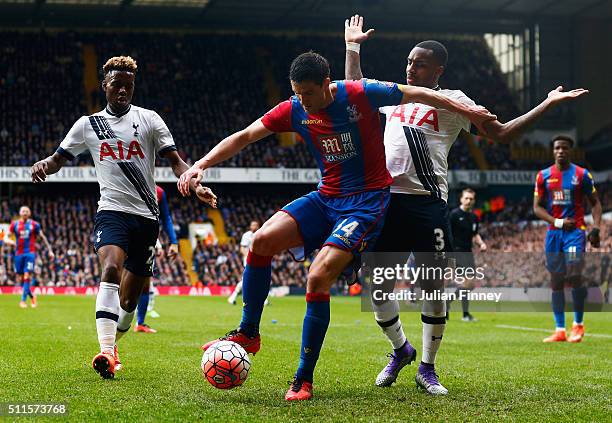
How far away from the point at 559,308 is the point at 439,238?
231 inches

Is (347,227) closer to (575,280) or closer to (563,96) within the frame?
(563,96)

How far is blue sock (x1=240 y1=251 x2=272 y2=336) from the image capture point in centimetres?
572

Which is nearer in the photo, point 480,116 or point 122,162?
point 480,116

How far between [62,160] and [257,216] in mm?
33344

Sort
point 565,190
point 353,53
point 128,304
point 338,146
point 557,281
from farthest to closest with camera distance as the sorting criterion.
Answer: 1. point 557,281
2. point 565,190
3. point 128,304
4. point 353,53
5. point 338,146

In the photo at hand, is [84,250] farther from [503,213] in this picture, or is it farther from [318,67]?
[318,67]

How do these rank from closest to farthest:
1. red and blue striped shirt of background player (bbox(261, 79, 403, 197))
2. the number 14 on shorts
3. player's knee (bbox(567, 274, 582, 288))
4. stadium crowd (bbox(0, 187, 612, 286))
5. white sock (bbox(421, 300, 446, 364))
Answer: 1. the number 14 on shorts
2. red and blue striped shirt of background player (bbox(261, 79, 403, 197))
3. white sock (bbox(421, 300, 446, 364))
4. player's knee (bbox(567, 274, 582, 288))
5. stadium crowd (bbox(0, 187, 612, 286))

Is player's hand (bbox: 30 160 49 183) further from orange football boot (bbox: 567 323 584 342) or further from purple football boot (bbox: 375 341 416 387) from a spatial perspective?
orange football boot (bbox: 567 323 584 342)

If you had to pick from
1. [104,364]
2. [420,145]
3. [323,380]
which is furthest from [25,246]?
[420,145]

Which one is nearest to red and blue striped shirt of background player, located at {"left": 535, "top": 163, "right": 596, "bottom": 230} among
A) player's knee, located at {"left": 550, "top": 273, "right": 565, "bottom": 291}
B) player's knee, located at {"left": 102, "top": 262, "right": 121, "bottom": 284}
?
player's knee, located at {"left": 550, "top": 273, "right": 565, "bottom": 291}

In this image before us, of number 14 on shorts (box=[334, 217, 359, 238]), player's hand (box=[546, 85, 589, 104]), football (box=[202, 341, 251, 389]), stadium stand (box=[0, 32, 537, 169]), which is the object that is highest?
stadium stand (box=[0, 32, 537, 169])

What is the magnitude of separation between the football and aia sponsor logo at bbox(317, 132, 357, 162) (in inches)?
59.5

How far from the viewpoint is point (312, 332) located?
17.8ft

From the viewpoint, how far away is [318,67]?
5.40 meters
